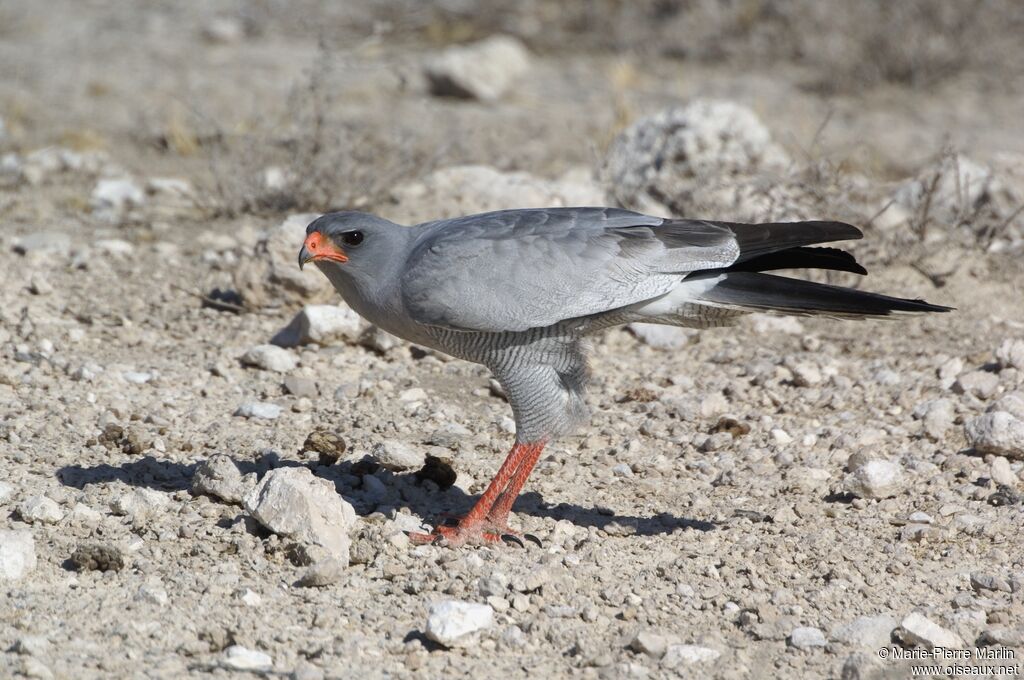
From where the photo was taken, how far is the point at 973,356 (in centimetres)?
652

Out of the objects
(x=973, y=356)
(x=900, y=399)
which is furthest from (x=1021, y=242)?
→ (x=900, y=399)

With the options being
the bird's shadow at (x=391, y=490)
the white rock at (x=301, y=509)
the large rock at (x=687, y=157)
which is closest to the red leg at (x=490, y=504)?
the bird's shadow at (x=391, y=490)

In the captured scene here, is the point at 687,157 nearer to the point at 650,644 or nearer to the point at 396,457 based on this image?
the point at 396,457

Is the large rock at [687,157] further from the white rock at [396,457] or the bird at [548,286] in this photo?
the white rock at [396,457]

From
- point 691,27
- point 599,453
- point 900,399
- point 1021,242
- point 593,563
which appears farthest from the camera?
point 691,27

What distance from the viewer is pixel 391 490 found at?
523 cm

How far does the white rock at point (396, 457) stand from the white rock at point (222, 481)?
25.1 inches

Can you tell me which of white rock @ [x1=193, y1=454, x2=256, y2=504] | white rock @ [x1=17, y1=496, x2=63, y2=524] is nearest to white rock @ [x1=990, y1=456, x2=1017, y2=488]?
white rock @ [x1=193, y1=454, x2=256, y2=504]

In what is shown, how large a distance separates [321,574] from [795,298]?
79.2 inches

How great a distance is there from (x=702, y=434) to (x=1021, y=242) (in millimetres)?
3250

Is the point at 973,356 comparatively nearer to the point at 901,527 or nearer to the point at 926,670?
the point at 901,527

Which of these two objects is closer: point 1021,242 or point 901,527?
point 901,527

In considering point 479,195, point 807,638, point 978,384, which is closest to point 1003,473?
point 978,384

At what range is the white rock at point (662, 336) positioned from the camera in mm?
6934
